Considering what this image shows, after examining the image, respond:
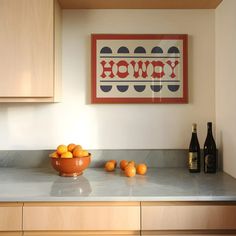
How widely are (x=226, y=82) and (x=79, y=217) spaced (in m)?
1.21

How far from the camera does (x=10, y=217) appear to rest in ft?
4.35

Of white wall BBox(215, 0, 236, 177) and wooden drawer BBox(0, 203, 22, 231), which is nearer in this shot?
wooden drawer BBox(0, 203, 22, 231)

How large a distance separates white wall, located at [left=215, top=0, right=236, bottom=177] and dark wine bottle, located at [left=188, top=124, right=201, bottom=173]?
163 mm

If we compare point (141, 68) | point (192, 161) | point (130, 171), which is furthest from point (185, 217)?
point (141, 68)

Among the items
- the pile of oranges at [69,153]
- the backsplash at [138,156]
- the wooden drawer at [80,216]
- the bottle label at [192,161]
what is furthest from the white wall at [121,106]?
the wooden drawer at [80,216]

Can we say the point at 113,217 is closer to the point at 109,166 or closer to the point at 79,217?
the point at 79,217

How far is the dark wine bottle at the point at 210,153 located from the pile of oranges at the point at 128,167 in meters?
0.42

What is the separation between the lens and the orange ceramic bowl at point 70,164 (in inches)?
66.3

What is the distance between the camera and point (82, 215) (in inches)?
52.7

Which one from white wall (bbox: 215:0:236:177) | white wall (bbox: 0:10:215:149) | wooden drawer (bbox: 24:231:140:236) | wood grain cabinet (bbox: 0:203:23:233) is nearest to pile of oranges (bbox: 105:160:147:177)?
white wall (bbox: 0:10:215:149)

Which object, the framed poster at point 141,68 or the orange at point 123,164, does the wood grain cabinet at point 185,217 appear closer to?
the orange at point 123,164

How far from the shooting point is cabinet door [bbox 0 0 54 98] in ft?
5.61

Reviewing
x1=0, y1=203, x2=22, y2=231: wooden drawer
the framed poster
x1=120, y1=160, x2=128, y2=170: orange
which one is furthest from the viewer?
the framed poster

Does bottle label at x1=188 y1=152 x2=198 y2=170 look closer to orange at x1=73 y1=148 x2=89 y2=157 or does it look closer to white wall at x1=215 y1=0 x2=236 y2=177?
white wall at x1=215 y1=0 x2=236 y2=177
